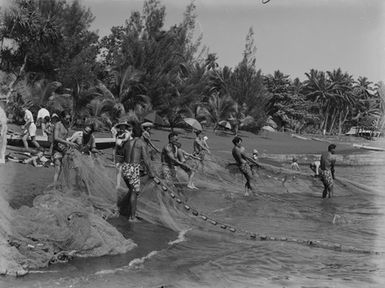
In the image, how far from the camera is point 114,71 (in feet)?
99.5

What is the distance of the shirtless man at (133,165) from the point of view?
8.08 metres

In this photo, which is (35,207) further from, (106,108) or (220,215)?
(106,108)

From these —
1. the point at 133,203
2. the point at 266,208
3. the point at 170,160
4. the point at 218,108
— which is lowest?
the point at 266,208

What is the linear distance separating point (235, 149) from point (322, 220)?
3.38 m

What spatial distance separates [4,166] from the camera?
36.4 feet

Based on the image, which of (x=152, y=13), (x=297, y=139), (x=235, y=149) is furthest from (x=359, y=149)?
(x=235, y=149)

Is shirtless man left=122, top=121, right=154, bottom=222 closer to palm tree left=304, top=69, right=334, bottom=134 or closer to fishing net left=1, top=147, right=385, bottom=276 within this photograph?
fishing net left=1, top=147, right=385, bottom=276

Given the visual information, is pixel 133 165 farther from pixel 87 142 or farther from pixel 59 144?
pixel 87 142

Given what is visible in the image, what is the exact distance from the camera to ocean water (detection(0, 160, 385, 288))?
5.43 m

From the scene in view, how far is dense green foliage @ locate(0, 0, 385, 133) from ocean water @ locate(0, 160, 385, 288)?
610 cm

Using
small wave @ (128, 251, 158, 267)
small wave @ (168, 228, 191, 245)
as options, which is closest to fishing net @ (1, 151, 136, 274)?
small wave @ (128, 251, 158, 267)

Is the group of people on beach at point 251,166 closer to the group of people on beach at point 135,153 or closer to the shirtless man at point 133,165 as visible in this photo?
the group of people on beach at point 135,153

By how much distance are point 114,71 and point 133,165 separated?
2286 centimetres

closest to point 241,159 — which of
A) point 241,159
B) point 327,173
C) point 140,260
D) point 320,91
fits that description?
point 241,159
